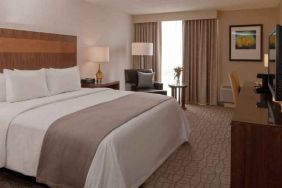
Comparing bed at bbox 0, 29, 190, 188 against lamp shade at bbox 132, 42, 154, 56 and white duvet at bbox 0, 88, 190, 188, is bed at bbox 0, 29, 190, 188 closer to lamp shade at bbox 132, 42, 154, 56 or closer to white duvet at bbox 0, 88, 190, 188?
white duvet at bbox 0, 88, 190, 188

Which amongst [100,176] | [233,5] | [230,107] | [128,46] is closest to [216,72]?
[230,107]

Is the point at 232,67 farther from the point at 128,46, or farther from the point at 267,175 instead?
the point at 267,175

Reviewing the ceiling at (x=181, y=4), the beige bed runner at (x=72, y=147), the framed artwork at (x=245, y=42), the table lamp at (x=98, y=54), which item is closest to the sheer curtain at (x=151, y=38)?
the ceiling at (x=181, y=4)

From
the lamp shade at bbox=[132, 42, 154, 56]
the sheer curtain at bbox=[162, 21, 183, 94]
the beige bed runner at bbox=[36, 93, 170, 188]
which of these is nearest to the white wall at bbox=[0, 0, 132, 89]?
the lamp shade at bbox=[132, 42, 154, 56]

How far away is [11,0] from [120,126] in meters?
2.74

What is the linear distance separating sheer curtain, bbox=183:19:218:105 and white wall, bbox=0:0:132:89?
5.26 feet

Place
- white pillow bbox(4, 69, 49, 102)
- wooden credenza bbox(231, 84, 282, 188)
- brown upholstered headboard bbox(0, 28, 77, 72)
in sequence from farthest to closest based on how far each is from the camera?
1. brown upholstered headboard bbox(0, 28, 77, 72)
2. white pillow bbox(4, 69, 49, 102)
3. wooden credenza bbox(231, 84, 282, 188)

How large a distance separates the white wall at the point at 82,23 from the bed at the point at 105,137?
34 cm

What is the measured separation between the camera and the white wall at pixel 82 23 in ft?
12.7

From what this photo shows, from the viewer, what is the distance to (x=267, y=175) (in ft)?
5.11

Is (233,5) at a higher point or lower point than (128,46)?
higher

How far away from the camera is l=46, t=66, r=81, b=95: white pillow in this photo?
12.5ft

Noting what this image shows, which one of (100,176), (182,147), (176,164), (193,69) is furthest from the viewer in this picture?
(193,69)

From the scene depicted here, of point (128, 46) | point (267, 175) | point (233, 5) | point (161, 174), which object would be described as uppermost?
point (233, 5)
